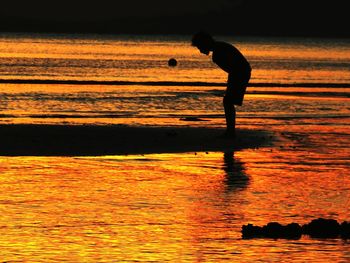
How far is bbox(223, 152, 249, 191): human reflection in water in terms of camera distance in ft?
47.1

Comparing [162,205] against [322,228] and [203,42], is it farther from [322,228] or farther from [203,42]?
[203,42]

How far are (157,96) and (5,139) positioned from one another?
67.3 feet

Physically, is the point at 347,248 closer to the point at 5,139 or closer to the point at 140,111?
the point at 5,139

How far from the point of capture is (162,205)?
1260 centimetres

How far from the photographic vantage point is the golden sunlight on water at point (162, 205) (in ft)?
32.9

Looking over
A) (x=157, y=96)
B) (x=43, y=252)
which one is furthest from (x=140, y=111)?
(x=43, y=252)

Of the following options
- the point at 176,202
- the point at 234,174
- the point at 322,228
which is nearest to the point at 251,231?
the point at 322,228

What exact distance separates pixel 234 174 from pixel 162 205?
3137 millimetres

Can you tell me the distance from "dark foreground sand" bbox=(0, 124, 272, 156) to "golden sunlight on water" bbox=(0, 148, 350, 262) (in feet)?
2.78

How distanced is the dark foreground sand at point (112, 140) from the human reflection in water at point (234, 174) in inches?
65.7

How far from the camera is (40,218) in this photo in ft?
38.1

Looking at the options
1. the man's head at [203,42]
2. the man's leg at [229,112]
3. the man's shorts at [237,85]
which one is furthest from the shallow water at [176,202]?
the man's head at [203,42]

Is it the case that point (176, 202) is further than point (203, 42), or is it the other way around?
point (203, 42)

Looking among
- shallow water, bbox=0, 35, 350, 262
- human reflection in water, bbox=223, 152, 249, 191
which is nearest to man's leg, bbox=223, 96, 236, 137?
shallow water, bbox=0, 35, 350, 262
